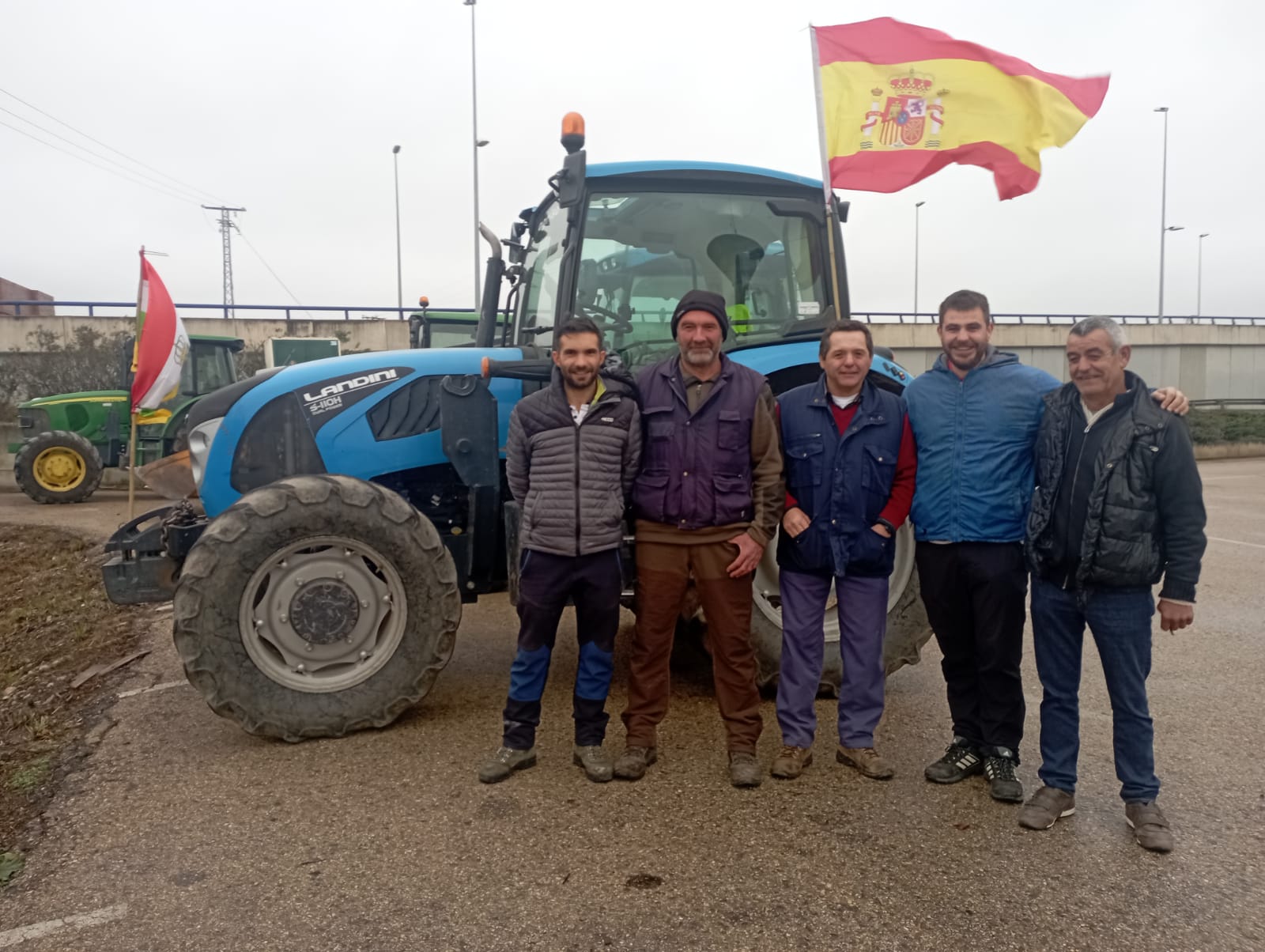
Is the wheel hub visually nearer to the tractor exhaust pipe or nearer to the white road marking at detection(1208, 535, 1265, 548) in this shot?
the tractor exhaust pipe

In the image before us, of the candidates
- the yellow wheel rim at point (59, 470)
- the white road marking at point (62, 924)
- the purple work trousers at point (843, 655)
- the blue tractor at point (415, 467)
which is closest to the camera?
the white road marking at point (62, 924)

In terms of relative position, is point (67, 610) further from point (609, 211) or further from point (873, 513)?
point (873, 513)

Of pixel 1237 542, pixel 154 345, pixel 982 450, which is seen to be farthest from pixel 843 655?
pixel 1237 542

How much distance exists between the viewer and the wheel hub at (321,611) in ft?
12.6

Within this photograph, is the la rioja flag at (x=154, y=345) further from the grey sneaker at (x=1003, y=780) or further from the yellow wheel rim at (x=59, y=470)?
the grey sneaker at (x=1003, y=780)

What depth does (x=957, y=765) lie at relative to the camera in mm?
3529

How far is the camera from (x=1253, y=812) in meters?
3.21

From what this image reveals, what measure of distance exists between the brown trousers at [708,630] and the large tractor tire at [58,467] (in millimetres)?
12119

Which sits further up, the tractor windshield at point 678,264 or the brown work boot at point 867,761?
the tractor windshield at point 678,264

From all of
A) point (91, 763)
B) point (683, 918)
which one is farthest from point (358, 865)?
point (91, 763)

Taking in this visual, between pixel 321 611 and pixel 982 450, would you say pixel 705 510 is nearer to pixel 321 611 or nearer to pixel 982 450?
pixel 982 450

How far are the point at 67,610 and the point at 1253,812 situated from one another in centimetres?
692

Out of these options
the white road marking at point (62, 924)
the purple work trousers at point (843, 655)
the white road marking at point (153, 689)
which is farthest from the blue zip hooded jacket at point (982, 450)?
the white road marking at point (153, 689)

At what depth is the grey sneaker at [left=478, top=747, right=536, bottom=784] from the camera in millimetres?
3453
